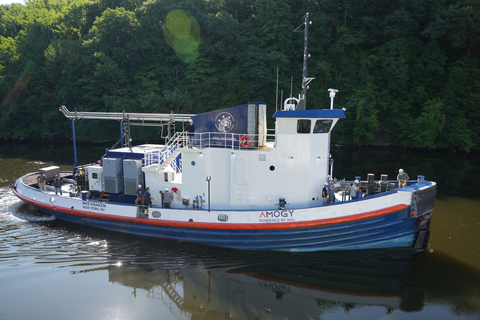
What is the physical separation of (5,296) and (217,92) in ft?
83.5

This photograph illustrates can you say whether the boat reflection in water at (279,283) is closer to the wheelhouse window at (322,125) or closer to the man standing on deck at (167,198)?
the man standing on deck at (167,198)

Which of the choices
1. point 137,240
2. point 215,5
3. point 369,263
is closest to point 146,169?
point 137,240

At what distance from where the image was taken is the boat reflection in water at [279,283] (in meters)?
7.41

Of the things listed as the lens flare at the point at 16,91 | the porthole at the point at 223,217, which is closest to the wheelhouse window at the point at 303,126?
the porthole at the point at 223,217

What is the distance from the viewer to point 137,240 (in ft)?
35.1

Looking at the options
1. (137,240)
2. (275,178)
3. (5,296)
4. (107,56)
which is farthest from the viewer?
(107,56)

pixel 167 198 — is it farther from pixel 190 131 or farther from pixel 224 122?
pixel 224 122

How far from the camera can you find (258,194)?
9.98 meters

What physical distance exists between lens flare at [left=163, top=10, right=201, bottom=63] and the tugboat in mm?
23412

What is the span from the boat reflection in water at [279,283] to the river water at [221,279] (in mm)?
26

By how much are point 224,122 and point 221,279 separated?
4.82 meters

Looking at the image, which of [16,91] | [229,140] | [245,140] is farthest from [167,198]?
[16,91]

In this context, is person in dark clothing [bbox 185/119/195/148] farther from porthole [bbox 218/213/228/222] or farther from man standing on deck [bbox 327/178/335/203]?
man standing on deck [bbox 327/178/335/203]

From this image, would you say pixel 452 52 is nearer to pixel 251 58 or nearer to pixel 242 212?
pixel 251 58
